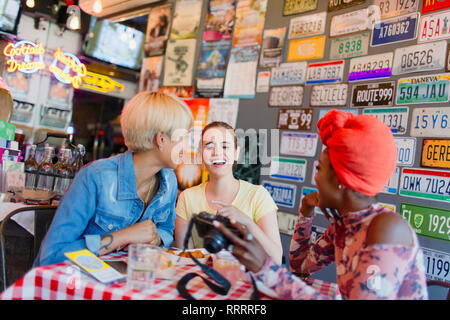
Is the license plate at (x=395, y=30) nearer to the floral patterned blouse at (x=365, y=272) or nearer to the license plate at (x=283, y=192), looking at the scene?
the license plate at (x=283, y=192)

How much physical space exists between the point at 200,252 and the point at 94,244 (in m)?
0.47

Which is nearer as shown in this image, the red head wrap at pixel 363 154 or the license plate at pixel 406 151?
the red head wrap at pixel 363 154

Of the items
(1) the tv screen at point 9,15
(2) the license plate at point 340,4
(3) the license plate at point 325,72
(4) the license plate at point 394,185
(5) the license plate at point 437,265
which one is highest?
(1) the tv screen at point 9,15

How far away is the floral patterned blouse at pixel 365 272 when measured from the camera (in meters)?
1.08

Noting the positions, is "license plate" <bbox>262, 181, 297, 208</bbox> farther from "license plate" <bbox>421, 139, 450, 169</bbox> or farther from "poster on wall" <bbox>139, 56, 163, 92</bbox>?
"poster on wall" <bbox>139, 56, 163, 92</bbox>

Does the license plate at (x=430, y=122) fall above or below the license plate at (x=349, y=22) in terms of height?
below

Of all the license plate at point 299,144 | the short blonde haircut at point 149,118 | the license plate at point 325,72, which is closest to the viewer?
the short blonde haircut at point 149,118

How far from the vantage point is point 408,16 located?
2727 mm

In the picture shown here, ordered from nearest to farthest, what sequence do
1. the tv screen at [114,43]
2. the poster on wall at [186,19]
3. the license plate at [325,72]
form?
the license plate at [325,72], the poster on wall at [186,19], the tv screen at [114,43]

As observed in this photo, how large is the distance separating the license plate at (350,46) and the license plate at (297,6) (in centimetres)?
43

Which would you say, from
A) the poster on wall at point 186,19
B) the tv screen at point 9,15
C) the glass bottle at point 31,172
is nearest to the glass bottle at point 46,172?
the glass bottle at point 31,172

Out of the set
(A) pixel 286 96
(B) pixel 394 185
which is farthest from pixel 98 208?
(A) pixel 286 96

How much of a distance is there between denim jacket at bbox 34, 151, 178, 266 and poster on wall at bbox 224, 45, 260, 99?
6.63 feet

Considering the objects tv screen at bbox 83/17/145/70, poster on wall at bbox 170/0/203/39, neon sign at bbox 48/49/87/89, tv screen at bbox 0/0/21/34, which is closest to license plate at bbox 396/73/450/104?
poster on wall at bbox 170/0/203/39
